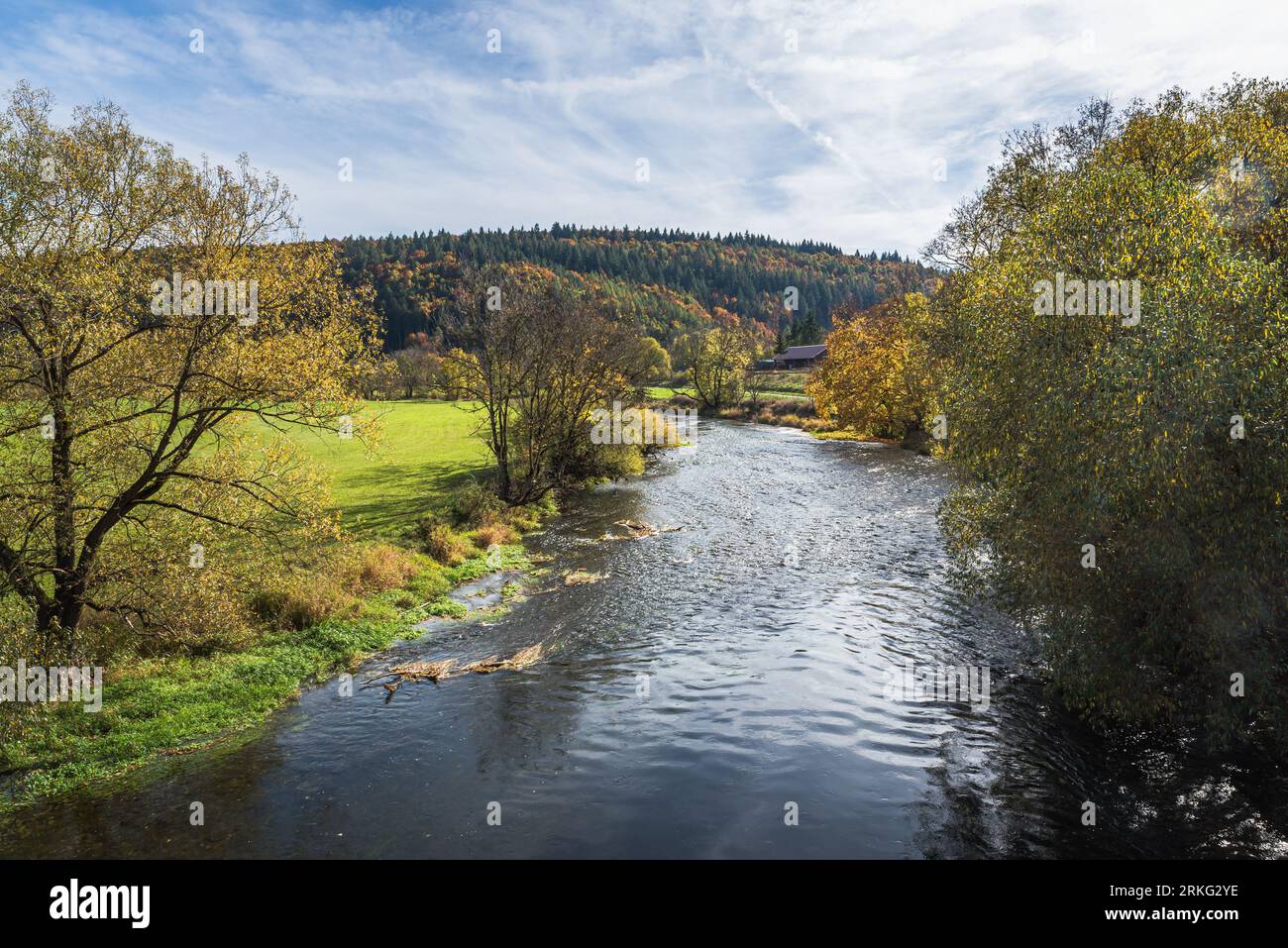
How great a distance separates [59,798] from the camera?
1130 centimetres

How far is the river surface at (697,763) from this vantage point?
10359 mm

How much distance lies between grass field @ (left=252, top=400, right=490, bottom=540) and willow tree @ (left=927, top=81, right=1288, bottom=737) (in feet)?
51.6

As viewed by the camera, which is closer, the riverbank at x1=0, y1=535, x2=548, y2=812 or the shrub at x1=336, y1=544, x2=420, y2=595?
the riverbank at x1=0, y1=535, x2=548, y2=812

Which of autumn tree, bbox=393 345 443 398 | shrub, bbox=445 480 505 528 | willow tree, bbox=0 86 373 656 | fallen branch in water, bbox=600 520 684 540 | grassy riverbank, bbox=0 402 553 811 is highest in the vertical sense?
autumn tree, bbox=393 345 443 398

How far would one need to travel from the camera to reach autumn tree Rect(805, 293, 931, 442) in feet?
181

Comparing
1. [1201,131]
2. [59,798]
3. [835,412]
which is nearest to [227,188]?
[59,798]

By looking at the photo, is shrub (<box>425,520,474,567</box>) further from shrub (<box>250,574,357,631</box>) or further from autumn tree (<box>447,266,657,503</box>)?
autumn tree (<box>447,266,657,503</box>)

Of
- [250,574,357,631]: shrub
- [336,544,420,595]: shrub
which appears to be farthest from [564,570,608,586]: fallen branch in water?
[250,574,357,631]: shrub

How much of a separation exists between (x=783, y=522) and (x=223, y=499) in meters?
22.8

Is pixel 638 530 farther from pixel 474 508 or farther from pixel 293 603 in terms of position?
pixel 293 603

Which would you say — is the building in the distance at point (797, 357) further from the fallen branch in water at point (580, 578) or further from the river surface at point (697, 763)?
the river surface at point (697, 763)
